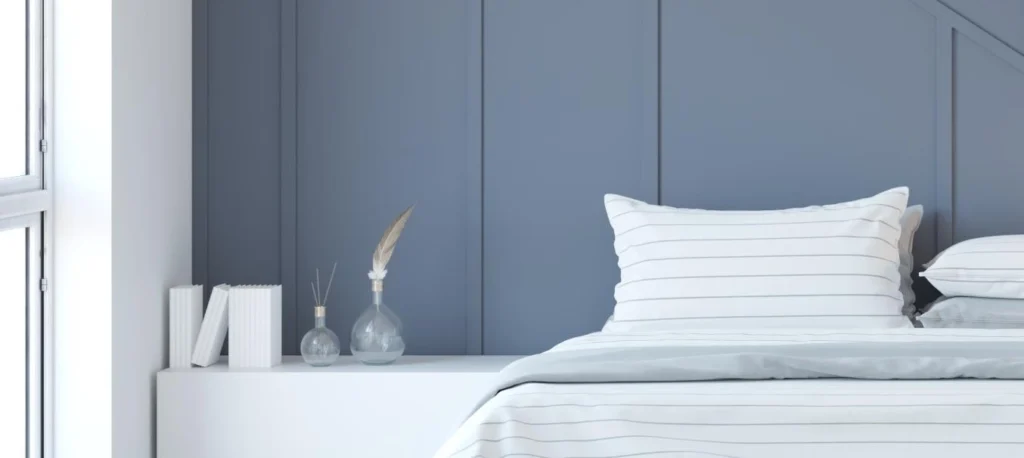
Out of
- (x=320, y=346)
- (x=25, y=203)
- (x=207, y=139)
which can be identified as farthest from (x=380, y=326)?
(x=25, y=203)

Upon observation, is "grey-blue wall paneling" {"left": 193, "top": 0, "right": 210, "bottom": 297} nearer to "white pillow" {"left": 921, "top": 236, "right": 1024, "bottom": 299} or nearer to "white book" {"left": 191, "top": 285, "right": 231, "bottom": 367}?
"white book" {"left": 191, "top": 285, "right": 231, "bottom": 367}

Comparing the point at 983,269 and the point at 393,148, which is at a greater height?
the point at 393,148

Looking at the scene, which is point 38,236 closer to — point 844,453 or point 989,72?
point 844,453

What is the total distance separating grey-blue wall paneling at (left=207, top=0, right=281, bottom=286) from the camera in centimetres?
346

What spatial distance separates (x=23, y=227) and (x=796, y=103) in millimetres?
2190

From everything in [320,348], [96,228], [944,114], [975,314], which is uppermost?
[944,114]

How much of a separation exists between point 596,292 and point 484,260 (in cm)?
36

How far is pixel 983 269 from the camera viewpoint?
288 centimetres

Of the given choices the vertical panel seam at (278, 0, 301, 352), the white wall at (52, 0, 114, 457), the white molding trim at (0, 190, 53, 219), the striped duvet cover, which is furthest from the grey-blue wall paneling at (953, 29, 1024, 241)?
the white molding trim at (0, 190, 53, 219)

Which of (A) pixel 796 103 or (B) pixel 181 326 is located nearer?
(B) pixel 181 326

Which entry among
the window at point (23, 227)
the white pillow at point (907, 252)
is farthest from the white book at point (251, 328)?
the white pillow at point (907, 252)

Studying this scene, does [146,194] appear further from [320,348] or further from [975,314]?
[975,314]

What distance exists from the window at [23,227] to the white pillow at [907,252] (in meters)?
2.30

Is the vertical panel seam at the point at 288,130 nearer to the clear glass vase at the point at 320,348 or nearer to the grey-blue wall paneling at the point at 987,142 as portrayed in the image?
the clear glass vase at the point at 320,348
